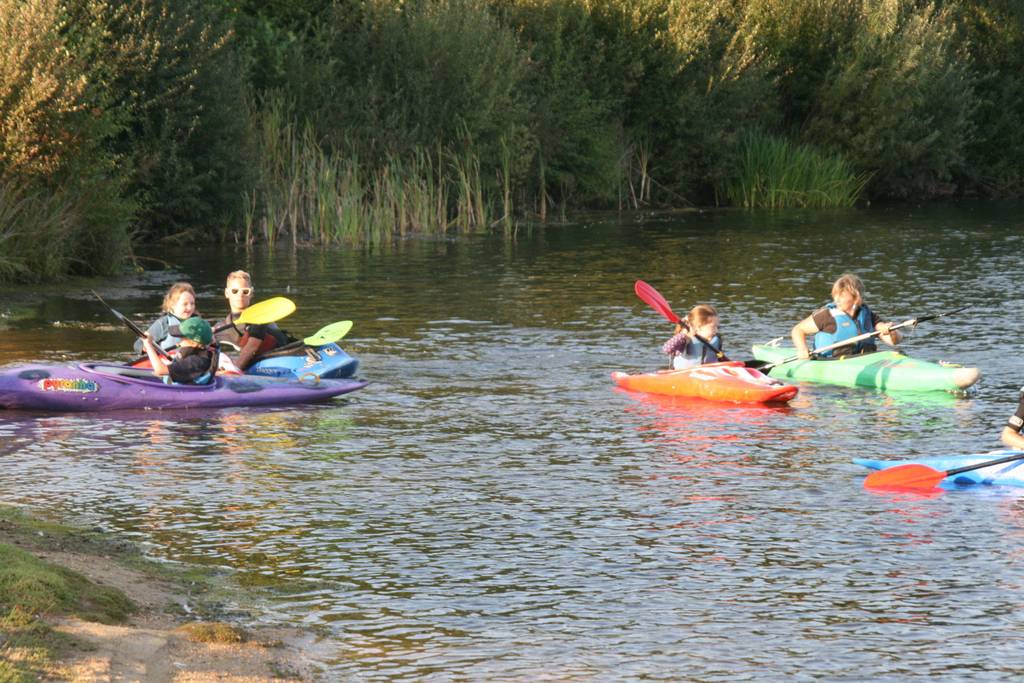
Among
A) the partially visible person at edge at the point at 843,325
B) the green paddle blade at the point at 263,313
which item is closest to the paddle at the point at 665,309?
the partially visible person at edge at the point at 843,325

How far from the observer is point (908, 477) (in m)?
9.65

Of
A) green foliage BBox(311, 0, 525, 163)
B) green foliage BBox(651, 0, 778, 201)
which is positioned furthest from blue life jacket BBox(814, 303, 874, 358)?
green foliage BBox(651, 0, 778, 201)

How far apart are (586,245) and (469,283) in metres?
6.67

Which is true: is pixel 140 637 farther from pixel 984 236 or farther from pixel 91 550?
pixel 984 236

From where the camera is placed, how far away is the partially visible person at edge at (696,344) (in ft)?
45.9

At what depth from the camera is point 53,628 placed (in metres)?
6.07

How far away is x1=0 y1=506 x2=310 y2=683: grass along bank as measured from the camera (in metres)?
5.80

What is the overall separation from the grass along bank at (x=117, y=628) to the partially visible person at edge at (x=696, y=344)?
7000 millimetres

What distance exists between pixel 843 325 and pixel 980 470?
498 centimetres

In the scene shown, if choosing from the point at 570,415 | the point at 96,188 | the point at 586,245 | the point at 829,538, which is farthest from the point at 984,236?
the point at 829,538

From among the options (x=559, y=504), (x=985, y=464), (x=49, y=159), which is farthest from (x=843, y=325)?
(x=49, y=159)

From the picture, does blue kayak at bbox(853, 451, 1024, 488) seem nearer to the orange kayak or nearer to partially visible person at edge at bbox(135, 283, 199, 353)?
the orange kayak

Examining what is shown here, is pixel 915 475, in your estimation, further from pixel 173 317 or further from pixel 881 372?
pixel 173 317

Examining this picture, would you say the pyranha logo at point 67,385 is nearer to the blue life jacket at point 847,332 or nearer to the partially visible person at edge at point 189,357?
the partially visible person at edge at point 189,357
